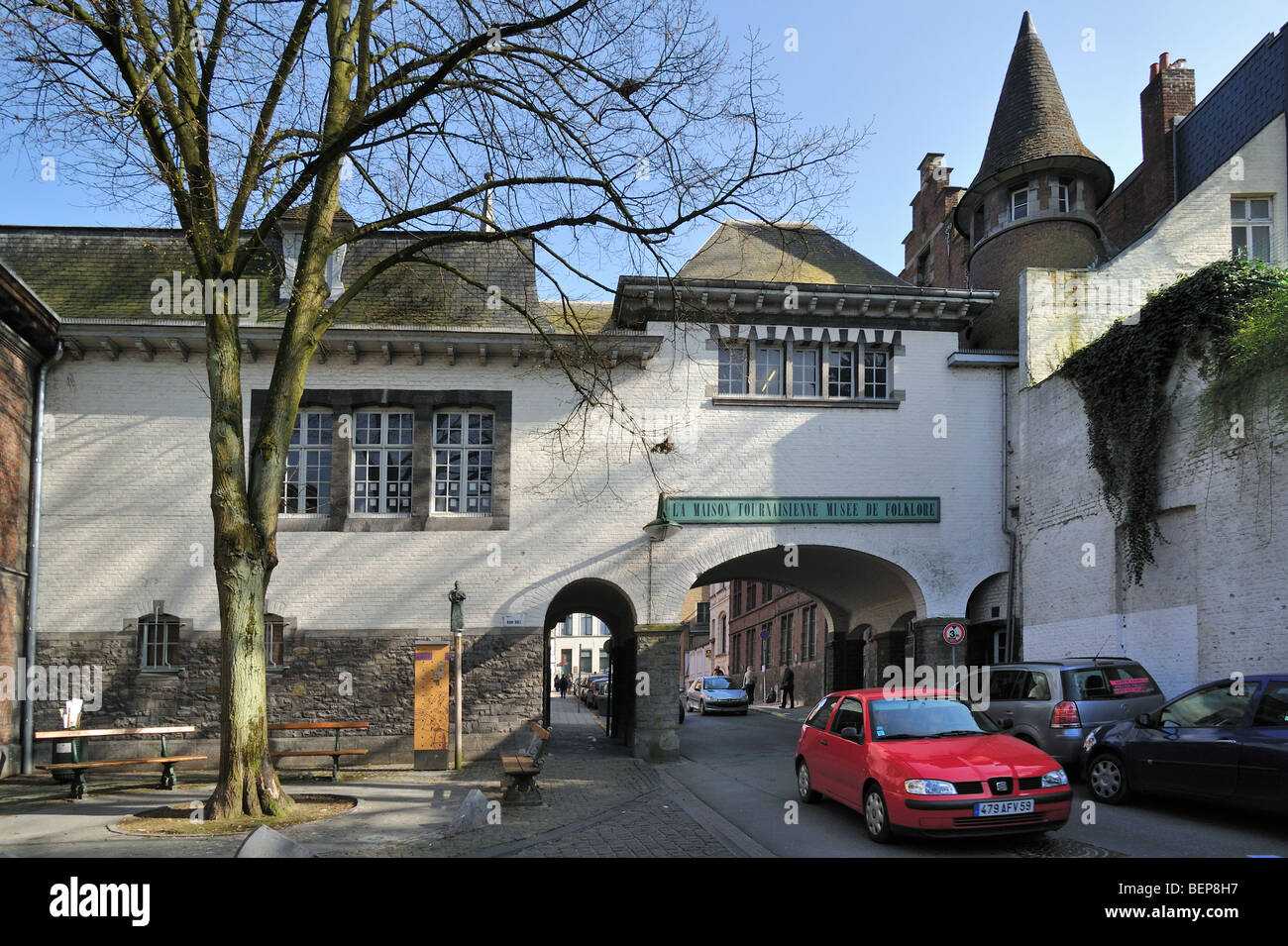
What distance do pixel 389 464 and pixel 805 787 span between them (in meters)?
10.4

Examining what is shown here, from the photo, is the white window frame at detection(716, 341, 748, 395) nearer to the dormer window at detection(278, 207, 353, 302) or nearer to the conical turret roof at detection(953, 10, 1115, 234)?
→ the dormer window at detection(278, 207, 353, 302)

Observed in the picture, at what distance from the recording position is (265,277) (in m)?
19.4

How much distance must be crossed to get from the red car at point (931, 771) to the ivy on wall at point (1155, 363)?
6.25 m

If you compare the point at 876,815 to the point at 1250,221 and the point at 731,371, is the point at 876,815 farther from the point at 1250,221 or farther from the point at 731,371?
the point at 1250,221

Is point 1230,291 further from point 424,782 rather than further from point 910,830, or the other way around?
point 424,782

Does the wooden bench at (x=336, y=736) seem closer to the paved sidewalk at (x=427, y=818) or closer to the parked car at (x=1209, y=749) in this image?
the paved sidewalk at (x=427, y=818)

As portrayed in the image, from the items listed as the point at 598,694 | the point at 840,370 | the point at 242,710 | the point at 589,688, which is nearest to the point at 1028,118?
the point at 840,370

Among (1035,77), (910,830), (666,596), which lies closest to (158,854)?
(910,830)

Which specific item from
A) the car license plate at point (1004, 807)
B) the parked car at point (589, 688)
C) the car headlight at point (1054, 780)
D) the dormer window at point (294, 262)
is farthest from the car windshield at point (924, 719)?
the parked car at point (589, 688)

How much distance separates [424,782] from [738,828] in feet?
21.4

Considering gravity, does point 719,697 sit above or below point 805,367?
below

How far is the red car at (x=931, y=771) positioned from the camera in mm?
8906

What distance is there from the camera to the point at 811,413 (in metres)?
19.7

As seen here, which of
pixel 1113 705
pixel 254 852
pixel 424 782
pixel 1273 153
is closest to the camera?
pixel 254 852
